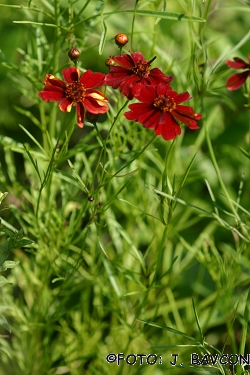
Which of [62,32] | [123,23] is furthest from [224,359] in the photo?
[123,23]

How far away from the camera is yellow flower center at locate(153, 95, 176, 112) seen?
2.53 feet

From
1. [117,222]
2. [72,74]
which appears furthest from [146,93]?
[117,222]

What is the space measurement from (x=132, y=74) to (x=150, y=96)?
2.0 inches

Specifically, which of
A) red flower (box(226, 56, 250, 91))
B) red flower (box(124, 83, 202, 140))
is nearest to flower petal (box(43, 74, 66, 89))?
red flower (box(124, 83, 202, 140))

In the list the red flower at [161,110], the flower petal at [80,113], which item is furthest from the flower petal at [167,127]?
the flower petal at [80,113]

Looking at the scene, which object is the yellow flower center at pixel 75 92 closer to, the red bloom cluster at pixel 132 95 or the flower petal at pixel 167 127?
the red bloom cluster at pixel 132 95

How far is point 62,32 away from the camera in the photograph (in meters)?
0.94

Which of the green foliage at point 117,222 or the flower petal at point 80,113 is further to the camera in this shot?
the green foliage at point 117,222

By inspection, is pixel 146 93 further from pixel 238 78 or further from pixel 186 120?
pixel 238 78

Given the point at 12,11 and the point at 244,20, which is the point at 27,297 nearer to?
the point at 12,11

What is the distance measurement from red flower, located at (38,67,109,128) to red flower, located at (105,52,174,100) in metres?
0.02

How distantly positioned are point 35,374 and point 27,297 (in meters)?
0.23

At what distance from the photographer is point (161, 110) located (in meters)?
0.77

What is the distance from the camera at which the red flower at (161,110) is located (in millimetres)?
753
